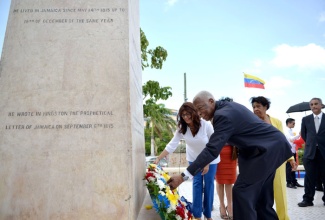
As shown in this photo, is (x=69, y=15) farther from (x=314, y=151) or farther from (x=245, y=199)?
(x=314, y=151)

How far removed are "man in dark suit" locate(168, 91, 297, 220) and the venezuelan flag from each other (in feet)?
23.8

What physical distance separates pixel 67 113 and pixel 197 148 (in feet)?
7.96

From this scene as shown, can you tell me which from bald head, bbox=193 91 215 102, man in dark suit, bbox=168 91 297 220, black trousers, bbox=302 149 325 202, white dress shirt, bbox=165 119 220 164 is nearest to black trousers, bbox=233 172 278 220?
man in dark suit, bbox=168 91 297 220

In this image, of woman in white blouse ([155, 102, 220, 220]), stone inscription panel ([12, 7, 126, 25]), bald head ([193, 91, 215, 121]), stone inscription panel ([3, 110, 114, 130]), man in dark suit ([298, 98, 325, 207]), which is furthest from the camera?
man in dark suit ([298, 98, 325, 207])

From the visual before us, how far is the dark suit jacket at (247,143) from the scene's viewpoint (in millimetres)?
2822

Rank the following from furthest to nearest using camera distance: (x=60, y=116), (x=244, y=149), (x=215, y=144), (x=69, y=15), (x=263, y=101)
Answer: (x=263, y=101) → (x=244, y=149) → (x=69, y=15) → (x=215, y=144) → (x=60, y=116)

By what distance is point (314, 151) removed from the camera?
5777 millimetres

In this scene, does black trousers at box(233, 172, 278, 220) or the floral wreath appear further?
black trousers at box(233, 172, 278, 220)

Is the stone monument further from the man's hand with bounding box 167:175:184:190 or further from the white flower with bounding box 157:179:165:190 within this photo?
the man's hand with bounding box 167:175:184:190

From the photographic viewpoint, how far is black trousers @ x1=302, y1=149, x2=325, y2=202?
5688mm

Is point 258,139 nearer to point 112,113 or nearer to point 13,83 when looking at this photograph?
point 112,113

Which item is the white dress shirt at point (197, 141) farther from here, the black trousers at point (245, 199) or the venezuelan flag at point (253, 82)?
the venezuelan flag at point (253, 82)

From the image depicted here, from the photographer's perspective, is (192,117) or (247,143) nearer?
(247,143)

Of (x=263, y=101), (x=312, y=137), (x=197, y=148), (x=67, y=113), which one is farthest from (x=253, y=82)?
(x=67, y=113)
